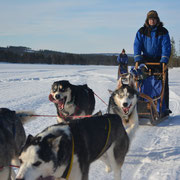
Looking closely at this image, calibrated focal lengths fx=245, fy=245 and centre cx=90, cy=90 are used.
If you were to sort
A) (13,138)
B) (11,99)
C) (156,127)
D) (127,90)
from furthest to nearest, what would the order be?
(11,99) → (156,127) → (127,90) → (13,138)

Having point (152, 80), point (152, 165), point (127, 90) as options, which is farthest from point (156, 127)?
point (152, 165)

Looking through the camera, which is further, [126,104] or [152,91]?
[152,91]

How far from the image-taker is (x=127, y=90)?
3.53 meters

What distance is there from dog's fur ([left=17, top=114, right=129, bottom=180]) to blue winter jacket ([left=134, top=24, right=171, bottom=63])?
250 centimetres

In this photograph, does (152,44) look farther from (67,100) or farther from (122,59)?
(122,59)

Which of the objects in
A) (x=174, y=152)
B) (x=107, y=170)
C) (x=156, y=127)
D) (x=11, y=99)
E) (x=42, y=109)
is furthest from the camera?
(x=11, y=99)

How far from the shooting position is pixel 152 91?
189 inches

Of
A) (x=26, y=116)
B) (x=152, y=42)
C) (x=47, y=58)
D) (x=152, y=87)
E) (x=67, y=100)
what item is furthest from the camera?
(x=47, y=58)

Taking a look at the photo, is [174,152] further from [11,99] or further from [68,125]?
[11,99]

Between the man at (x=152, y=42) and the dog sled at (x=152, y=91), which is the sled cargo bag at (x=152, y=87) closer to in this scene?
the dog sled at (x=152, y=91)

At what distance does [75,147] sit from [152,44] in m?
3.29

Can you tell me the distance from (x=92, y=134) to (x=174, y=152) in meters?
1.72

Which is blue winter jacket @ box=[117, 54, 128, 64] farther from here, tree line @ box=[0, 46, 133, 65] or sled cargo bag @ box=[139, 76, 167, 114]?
tree line @ box=[0, 46, 133, 65]

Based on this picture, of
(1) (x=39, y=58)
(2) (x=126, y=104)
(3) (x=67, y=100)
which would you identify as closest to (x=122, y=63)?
(3) (x=67, y=100)
